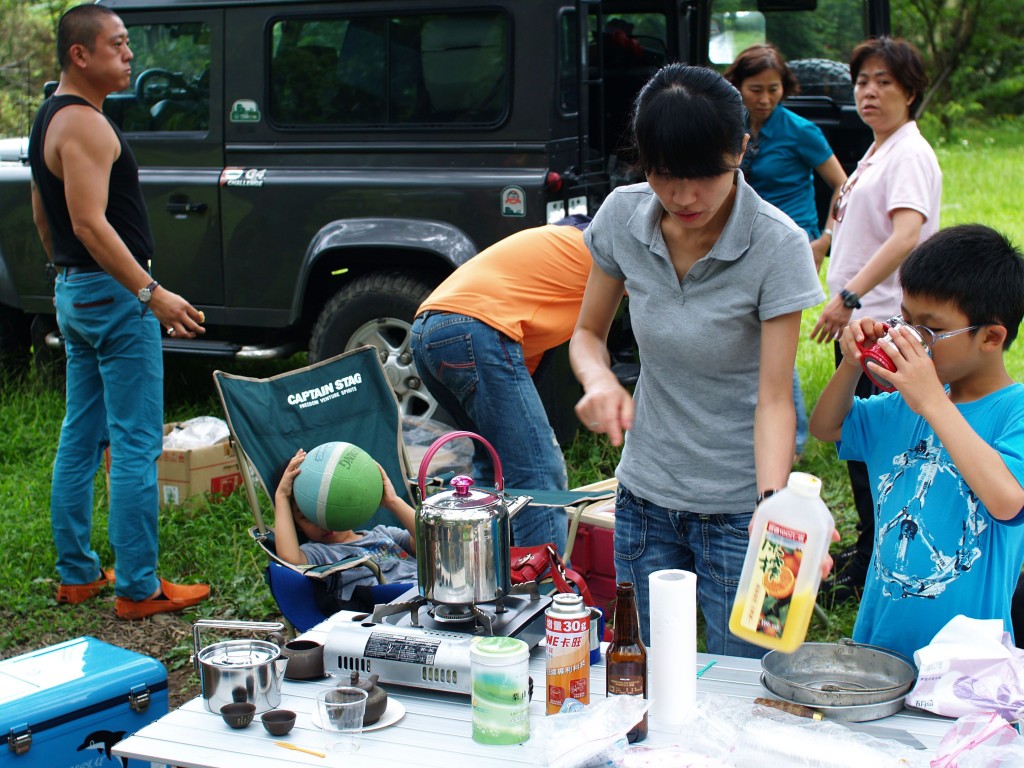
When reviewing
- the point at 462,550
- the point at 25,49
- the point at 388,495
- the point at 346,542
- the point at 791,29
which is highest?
the point at 25,49

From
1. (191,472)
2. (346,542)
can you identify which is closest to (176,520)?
(191,472)

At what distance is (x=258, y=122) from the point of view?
225 inches

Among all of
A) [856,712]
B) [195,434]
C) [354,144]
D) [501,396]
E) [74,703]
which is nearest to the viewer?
[856,712]

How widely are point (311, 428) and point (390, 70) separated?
7.18 feet

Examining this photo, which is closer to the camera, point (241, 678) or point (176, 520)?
point (241, 678)

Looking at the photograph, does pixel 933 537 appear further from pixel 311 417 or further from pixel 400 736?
pixel 311 417

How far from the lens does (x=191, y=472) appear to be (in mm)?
5016

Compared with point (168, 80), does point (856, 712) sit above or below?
below

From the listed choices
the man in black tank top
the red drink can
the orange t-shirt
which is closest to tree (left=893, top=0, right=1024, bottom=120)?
the orange t-shirt

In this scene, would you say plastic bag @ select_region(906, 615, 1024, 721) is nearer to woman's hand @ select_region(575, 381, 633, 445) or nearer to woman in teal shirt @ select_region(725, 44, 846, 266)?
woman's hand @ select_region(575, 381, 633, 445)

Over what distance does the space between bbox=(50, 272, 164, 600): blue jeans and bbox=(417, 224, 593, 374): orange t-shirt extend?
1.03 m

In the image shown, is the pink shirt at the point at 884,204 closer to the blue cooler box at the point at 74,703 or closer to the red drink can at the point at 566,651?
the red drink can at the point at 566,651

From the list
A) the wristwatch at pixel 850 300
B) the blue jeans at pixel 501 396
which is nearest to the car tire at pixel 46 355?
the blue jeans at pixel 501 396

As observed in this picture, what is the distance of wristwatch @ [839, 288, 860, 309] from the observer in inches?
146
